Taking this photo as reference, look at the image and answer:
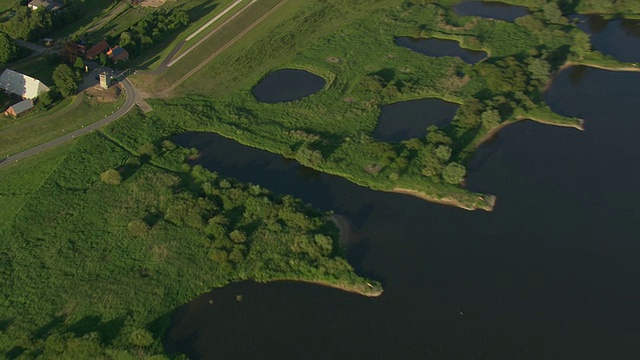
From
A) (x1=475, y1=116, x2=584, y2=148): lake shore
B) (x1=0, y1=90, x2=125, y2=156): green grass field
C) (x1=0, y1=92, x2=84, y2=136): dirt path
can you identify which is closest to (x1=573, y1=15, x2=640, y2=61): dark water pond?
(x1=475, y1=116, x2=584, y2=148): lake shore

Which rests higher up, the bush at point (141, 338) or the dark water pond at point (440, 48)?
the dark water pond at point (440, 48)

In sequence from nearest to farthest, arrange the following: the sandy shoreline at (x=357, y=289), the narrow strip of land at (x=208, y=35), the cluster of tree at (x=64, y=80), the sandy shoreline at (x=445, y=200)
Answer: the sandy shoreline at (x=357, y=289) < the sandy shoreline at (x=445, y=200) < the cluster of tree at (x=64, y=80) < the narrow strip of land at (x=208, y=35)

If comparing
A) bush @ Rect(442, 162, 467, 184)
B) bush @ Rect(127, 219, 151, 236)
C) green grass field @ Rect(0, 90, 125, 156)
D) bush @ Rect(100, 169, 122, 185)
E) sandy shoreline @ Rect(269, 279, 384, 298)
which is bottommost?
sandy shoreline @ Rect(269, 279, 384, 298)

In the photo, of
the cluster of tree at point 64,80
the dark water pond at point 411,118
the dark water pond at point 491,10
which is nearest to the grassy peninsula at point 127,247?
the cluster of tree at point 64,80

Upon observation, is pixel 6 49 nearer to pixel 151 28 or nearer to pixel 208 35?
pixel 151 28

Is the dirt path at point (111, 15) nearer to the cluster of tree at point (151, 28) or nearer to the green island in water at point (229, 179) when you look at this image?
the green island in water at point (229, 179)

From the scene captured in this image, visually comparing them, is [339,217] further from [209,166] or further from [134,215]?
[134,215]

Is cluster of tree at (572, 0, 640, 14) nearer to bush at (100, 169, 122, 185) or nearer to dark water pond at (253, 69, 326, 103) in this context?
dark water pond at (253, 69, 326, 103)
